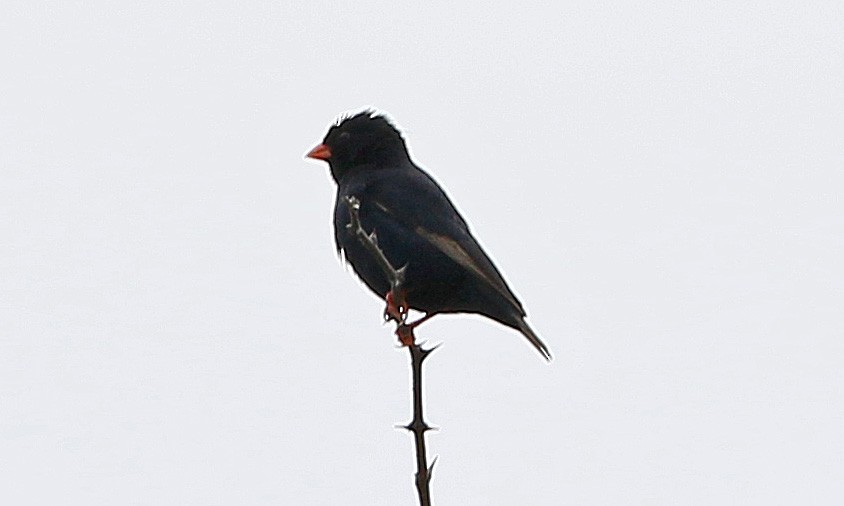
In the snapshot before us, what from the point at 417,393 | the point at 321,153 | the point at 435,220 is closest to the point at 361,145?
the point at 321,153

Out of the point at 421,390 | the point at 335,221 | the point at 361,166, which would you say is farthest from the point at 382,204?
the point at 421,390

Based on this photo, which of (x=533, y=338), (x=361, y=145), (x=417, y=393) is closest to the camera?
(x=417, y=393)

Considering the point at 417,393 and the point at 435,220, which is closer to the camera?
the point at 417,393

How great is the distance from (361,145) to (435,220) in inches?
43.0

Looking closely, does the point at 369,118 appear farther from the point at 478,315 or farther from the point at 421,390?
the point at 421,390

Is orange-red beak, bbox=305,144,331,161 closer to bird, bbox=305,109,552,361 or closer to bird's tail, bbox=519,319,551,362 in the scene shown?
bird, bbox=305,109,552,361

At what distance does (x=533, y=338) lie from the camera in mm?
7160

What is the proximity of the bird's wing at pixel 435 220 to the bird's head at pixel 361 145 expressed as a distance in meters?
0.30

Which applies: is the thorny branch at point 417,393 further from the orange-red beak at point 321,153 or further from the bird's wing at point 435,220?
the orange-red beak at point 321,153

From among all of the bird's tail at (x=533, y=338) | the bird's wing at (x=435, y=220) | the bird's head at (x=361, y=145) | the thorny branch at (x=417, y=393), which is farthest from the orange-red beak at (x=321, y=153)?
the thorny branch at (x=417, y=393)

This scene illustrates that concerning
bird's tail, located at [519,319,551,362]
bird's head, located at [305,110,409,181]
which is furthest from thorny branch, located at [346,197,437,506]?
bird's head, located at [305,110,409,181]

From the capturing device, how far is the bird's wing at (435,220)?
7332 mm

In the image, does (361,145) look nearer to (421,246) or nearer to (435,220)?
(435,220)

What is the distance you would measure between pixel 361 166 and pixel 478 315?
1.55 meters
